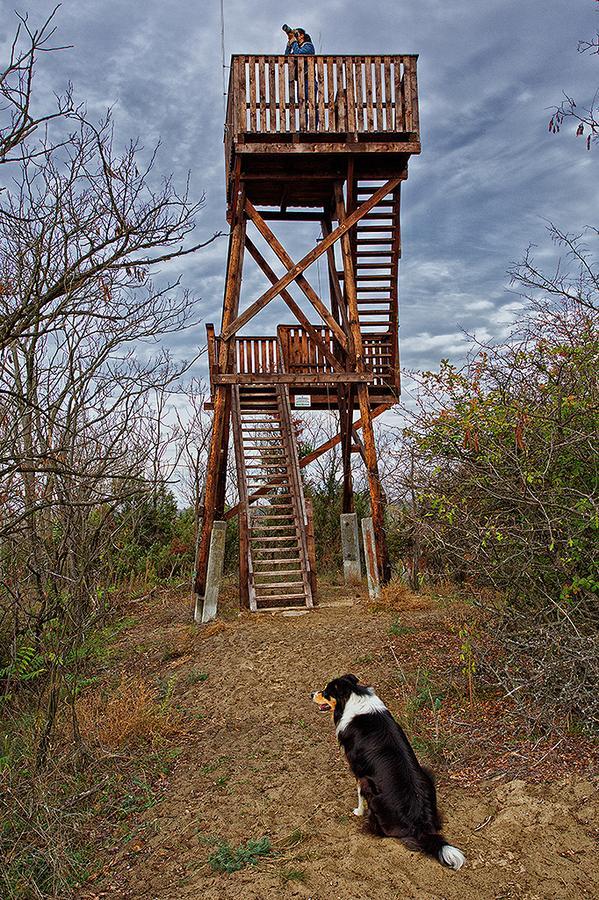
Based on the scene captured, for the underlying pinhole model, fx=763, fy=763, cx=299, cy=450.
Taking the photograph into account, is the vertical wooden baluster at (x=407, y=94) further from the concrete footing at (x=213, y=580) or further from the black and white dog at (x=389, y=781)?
the black and white dog at (x=389, y=781)

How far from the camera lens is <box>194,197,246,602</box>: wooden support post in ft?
41.0

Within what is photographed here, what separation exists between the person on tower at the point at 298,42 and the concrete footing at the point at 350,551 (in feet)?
28.5

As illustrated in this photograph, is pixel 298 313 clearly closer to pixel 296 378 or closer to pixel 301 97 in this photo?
pixel 296 378

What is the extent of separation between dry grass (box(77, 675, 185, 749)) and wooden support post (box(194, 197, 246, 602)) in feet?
13.4

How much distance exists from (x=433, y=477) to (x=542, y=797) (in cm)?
304

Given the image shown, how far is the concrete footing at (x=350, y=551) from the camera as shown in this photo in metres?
15.0

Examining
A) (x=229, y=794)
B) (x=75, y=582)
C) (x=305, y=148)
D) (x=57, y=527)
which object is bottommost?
(x=229, y=794)

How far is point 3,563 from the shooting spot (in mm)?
7648

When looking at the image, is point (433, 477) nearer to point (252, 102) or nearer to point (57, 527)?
point (57, 527)

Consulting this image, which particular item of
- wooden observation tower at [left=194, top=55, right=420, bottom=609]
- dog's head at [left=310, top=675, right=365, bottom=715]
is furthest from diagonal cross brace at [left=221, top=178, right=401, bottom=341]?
dog's head at [left=310, top=675, right=365, bottom=715]

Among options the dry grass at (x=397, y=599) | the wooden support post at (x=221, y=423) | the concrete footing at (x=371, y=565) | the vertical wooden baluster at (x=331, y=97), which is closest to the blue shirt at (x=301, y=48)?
the vertical wooden baluster at (x=331, y=97)

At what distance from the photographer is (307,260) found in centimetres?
1280

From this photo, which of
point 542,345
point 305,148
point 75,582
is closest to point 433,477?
point 542,345

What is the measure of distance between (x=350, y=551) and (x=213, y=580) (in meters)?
3.86
